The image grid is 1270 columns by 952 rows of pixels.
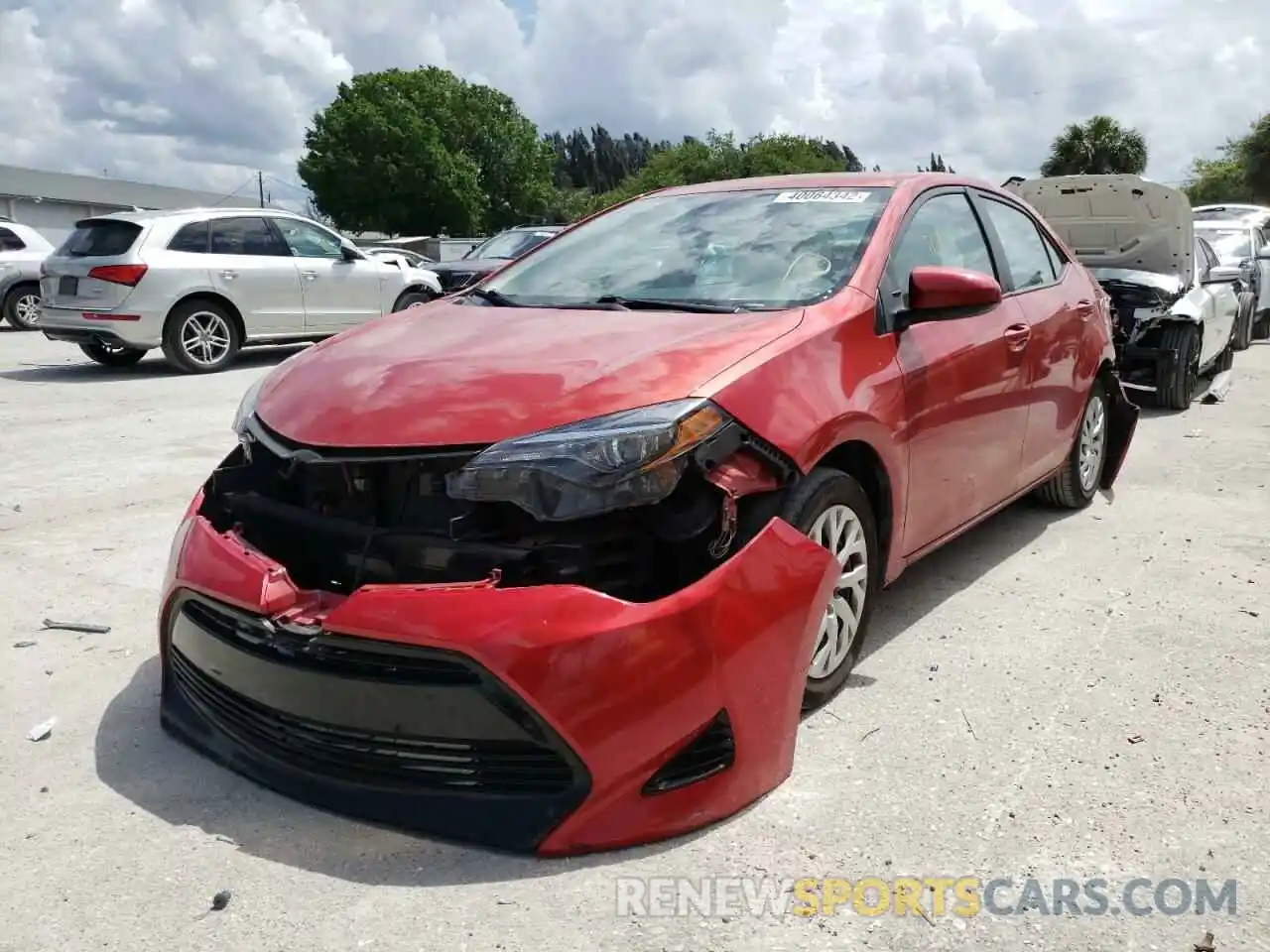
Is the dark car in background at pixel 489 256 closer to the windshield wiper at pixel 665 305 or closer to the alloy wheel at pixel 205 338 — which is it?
the alloy wheel at pixel 205 338

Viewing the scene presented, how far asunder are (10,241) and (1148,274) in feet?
46.2

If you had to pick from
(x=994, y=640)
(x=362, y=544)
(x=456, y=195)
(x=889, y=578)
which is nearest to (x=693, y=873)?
(x=362, y=544)

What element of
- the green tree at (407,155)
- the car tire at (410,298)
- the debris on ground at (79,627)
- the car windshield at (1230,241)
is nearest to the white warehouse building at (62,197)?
Answer: the green tree at (407,155)

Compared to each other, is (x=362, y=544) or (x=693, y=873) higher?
(x=362, y=544)

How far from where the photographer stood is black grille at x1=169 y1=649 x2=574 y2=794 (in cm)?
226

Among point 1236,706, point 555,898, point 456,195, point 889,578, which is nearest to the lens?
point 555,898

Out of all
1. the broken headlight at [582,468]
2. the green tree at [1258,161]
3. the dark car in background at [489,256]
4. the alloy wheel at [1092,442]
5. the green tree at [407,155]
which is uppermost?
the green tree at [407,155]

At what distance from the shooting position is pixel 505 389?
2596mm

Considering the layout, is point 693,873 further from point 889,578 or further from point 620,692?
point 889,578

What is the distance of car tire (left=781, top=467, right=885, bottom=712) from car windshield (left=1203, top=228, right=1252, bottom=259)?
1054 centimetres

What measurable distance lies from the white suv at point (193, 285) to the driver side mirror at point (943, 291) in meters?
8.50

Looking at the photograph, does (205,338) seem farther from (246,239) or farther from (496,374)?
(496,374)

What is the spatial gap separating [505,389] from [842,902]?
1.39 metres

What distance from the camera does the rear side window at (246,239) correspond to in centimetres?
1052
